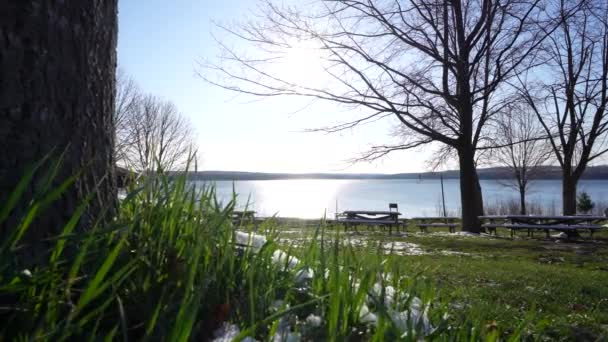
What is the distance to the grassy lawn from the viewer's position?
8.04ft

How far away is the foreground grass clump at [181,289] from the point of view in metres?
0.98

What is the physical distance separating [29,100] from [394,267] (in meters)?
1.43

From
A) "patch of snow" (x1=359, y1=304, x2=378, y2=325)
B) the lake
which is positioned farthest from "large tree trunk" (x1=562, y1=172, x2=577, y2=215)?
"patch of snow" (x1=359, y1=304, x2=378, y2=325)

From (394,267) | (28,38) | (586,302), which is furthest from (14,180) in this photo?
(586,302)

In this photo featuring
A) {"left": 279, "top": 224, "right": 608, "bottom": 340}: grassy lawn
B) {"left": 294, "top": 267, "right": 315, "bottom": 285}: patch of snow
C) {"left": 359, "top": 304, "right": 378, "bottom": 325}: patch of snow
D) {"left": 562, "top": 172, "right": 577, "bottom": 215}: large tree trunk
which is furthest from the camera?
{"left": 562, "top": 172, "right": 577, "bottom": 215}: large tree trunk

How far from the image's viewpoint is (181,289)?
1.31m

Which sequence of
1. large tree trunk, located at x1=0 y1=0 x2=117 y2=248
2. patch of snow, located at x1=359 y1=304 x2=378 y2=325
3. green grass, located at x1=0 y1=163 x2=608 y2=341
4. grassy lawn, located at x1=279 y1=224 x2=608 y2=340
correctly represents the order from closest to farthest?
green grass, located at x1=0 y1=163 x2=608 y2=341 → large tree trunk, located at x1=0 y1=0 x2=117 y2=248 → patch of snow, located at x1=359 y1=304 x2=378 y2=325 → grassy lawn, located at x1=279 y1=224 x2=608 y2=340

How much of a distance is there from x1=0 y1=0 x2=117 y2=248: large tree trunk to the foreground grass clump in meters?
0.12

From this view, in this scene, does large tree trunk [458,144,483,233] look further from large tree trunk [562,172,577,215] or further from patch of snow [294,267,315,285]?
A: patch of snow [294,267,315,285]

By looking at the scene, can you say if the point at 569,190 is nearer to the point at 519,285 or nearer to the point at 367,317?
the point at 519,285

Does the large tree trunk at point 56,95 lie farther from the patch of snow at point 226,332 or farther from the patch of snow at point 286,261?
the patch of snow at point 286,261

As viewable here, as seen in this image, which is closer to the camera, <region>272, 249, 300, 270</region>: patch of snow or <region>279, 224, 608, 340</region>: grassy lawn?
<region>272, 249, 300, 270</region>: patch of snow

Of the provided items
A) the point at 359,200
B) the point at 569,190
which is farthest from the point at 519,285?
the point at 359,200

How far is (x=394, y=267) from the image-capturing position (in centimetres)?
186
